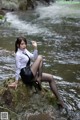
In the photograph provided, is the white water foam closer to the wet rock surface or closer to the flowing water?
the flowing water

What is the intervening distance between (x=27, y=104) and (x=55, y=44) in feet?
29.2

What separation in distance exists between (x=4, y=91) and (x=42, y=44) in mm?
8692

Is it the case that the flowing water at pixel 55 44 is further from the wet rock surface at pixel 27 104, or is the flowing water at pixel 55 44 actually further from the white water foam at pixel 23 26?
the wet rock surface at pixel 27 104

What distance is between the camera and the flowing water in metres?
11.1

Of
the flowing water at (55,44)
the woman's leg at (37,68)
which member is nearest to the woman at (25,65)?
the woman's leg at (37,68)

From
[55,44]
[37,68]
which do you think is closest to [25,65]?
[37,68]

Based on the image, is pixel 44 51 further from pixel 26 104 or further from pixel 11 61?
pixel 26 104

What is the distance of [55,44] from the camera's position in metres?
17.2

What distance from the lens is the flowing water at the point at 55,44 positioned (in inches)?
437

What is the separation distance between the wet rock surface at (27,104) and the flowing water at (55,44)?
0.59m

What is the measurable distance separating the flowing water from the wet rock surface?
23.4 inches

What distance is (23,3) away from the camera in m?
31.3

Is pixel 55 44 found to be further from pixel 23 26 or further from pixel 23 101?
pixel 23 101

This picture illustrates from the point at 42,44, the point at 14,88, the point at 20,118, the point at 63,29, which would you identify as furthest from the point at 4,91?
the point at 63,29
